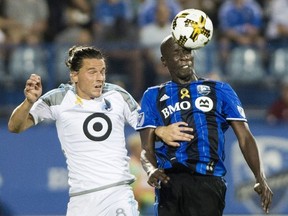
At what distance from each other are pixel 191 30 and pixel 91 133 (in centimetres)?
111

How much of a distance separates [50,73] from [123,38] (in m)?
1.35

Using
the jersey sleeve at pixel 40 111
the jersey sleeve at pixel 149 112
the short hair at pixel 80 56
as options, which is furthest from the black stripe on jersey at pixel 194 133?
the jersey sleeve at pixel 40 111

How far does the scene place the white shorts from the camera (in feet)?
23.8

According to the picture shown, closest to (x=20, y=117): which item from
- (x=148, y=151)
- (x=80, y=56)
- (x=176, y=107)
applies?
A: (x=80, y=56)

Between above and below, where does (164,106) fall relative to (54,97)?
below

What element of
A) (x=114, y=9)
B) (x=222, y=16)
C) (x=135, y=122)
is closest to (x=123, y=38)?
(x=114, y=9)

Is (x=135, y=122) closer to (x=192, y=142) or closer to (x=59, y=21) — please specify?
(x=192, y=142)

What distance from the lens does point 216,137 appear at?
691 centimetres

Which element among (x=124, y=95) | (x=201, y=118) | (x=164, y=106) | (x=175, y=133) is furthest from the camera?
(x=124, y=95)

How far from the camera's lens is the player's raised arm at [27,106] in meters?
7.02

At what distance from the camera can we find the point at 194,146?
6.88 metres

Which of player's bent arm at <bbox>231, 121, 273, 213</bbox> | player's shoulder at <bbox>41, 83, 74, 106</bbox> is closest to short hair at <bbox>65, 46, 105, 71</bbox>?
player's shoulder at <bbox>41, 83, 74, 106</bbox>

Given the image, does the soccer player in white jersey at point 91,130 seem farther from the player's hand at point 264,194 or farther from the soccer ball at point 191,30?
the player's hand at point 264,194

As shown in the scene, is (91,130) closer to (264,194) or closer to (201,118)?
(201,118)
